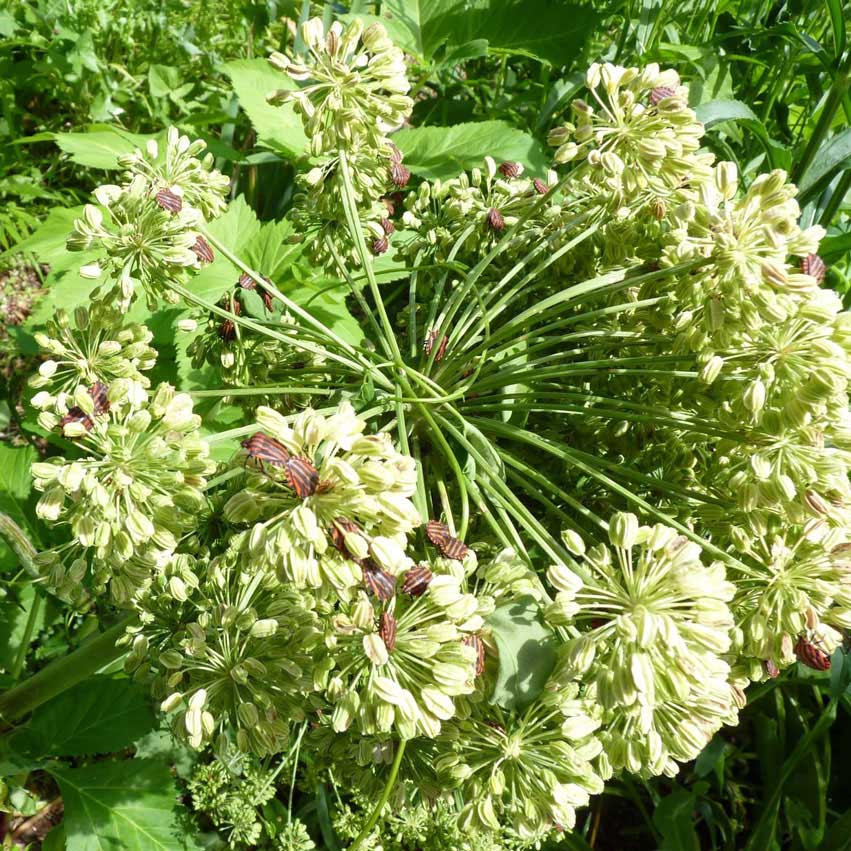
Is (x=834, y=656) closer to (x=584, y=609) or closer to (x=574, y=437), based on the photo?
(x=574, y=437)

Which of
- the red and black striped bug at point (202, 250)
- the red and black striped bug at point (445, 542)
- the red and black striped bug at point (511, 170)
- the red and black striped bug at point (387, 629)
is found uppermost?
the red and black striped bug at point (511, 170)

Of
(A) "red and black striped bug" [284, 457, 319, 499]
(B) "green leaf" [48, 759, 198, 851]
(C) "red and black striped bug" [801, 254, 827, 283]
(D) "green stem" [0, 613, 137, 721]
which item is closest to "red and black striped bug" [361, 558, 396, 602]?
(A) "red and black striped bug" [284, 457, 319, 499]

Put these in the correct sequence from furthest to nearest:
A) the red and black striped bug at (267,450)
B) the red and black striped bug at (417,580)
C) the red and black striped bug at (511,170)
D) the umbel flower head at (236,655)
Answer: the red and black striped bug at (511,170) < the umbel flower head at (236,655) < the red and black striped bug at (417,580) < the red and black striped bug at (267,450)

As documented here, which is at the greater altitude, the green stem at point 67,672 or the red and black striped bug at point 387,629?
the red and black striped bug at point 387,629

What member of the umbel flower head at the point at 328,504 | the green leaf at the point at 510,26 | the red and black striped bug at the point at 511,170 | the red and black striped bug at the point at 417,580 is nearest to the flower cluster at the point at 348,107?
the red and black striped bug at the point at 511,170

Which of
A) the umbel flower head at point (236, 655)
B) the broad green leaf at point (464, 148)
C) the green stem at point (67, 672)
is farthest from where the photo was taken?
the broad green leaf at point (464, 148)

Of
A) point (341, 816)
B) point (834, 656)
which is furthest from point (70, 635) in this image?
point (834, 656)

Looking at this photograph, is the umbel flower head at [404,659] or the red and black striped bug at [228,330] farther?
the red and black striped bug at [228,330]

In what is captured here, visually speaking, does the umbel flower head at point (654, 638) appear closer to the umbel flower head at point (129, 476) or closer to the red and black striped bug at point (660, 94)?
the umbel flower head at point (129, 476)
